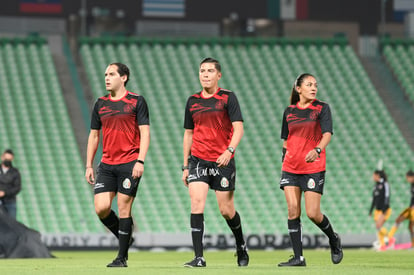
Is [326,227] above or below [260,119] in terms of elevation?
below

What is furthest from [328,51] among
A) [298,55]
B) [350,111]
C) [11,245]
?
[11,245]

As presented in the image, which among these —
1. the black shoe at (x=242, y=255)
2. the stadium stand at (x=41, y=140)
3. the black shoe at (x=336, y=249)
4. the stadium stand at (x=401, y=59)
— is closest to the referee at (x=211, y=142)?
the black shoe at (x=242, y=255)

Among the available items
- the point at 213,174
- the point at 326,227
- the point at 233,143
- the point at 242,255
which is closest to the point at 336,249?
the point at 326,227

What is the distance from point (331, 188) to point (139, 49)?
8338mm

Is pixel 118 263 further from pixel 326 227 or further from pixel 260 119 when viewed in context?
pixel 260 119

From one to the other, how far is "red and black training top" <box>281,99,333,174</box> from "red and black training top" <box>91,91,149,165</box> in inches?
70.2

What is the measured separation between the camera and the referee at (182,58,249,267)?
11.1 meters

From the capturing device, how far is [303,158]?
11.6 metres

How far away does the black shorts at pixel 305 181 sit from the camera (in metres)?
11.6

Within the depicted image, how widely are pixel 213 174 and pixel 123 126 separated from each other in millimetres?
1151

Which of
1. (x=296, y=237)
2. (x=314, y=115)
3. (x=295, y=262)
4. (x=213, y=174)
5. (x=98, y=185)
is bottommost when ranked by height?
(x=295, y=262)

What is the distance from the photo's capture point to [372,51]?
34.5 metres

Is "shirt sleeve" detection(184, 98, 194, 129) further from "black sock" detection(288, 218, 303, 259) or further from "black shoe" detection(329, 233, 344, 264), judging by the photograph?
"black shoe" detection(329, 233, 344, 264)

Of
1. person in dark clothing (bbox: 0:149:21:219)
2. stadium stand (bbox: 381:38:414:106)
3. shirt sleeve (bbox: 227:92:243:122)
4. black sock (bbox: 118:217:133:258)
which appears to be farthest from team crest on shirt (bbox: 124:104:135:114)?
stadium stand (bbox: 381:38:414:106)
